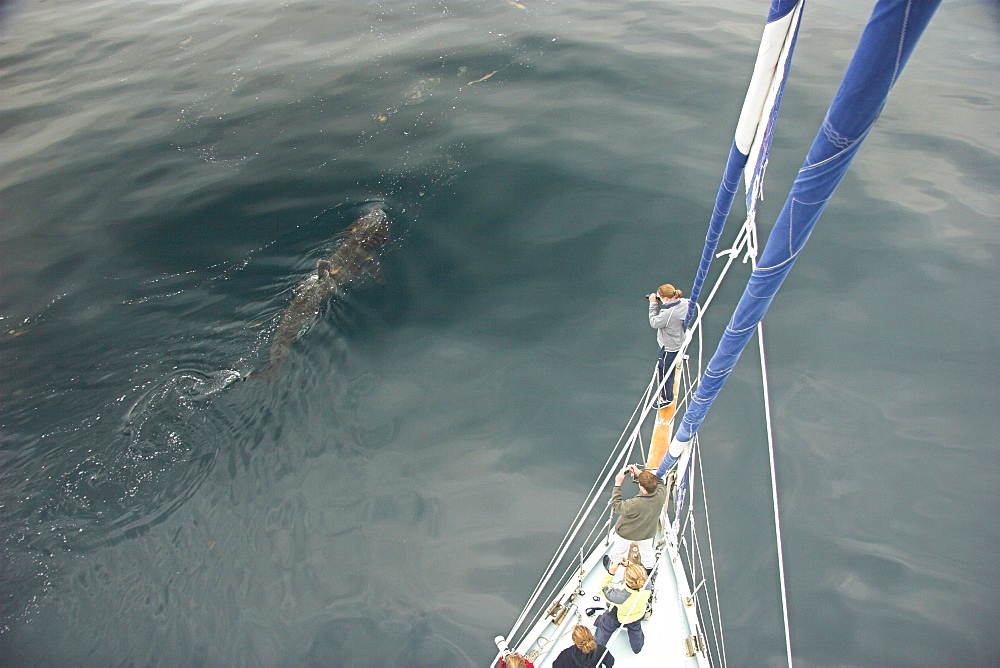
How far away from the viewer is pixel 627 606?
5.57 m

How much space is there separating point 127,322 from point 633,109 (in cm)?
1426

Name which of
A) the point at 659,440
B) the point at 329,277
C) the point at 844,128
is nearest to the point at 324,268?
the point at 329,277

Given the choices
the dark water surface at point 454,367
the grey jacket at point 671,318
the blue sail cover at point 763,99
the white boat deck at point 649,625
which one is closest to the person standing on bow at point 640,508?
the white boat deck at point 649,625

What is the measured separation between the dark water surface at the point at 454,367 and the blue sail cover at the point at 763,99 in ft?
14.7

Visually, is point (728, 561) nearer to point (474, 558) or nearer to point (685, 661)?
point (685, 661)

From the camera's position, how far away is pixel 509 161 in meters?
14.0

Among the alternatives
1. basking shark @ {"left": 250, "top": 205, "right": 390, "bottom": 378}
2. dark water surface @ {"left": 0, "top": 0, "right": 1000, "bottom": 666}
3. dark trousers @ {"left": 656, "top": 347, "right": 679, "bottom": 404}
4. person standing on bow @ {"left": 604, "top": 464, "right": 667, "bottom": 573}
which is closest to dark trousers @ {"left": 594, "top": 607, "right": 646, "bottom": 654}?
person standing on bow @ {"left": 604, "top": 464, "right": 667, "bottom": 573}

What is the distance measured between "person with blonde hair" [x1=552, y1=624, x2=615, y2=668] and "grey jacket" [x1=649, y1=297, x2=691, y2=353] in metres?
3.67

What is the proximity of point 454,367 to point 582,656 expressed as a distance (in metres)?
5.20

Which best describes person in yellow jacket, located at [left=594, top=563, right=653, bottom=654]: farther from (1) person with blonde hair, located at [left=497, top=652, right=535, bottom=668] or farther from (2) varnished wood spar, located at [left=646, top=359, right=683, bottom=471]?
(2) varnished wood spar, located at [left=646, top=359, right=683, bottom=471]

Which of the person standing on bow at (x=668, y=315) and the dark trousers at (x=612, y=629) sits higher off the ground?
the person standing on bow at (x=668, y=315)

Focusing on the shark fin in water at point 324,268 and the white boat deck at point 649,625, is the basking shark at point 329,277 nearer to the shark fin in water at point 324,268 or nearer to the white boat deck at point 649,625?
the shark fin in water at point 324,268

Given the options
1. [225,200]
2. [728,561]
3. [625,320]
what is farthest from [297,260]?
[728,561]

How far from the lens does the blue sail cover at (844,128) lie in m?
2.51
